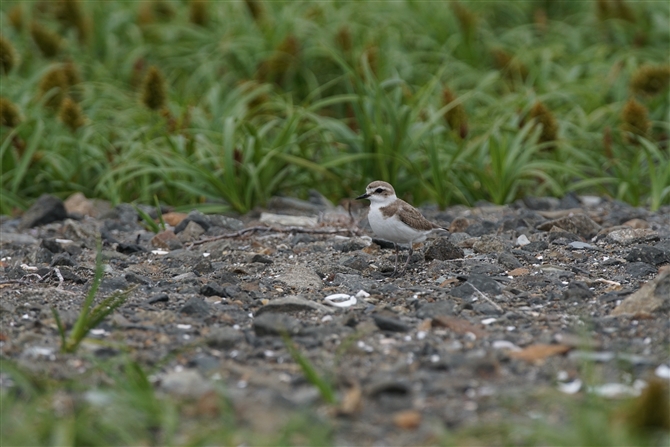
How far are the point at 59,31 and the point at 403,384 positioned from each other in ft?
29.4

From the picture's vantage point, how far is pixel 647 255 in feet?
17.0

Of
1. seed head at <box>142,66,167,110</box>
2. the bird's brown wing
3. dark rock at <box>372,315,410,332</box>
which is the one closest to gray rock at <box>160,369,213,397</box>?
dark rock at <box>372,315,410,332</box>

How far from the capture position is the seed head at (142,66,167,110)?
7.38 meters

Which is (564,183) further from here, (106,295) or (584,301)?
(106,295)

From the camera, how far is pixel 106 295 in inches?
189

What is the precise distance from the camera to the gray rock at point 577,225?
6.06 metres

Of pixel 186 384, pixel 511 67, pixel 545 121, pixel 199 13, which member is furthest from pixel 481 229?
pixel 199 13

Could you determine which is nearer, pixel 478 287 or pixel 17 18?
pixel 478 287

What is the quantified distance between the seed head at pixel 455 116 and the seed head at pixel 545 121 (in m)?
0.58

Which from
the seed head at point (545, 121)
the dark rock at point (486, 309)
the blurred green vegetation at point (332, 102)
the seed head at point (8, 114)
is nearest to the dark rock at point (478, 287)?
the dark rock at point (486, 309)

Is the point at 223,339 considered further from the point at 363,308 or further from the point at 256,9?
the point at 256,9

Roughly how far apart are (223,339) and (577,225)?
305 cm

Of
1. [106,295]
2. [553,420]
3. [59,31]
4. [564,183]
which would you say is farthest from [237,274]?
[59,31]

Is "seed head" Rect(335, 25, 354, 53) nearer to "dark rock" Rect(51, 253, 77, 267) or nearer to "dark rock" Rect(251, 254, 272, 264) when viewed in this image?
"dark rock" Rect(251, 254, 272, 264)
